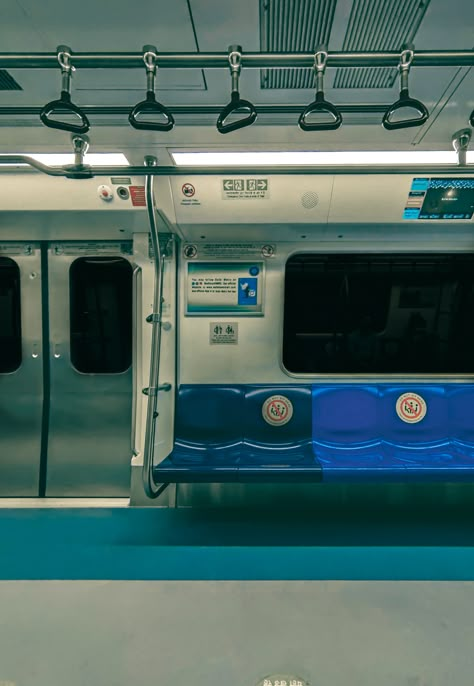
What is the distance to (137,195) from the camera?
9.73ft

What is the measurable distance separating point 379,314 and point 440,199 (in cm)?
97

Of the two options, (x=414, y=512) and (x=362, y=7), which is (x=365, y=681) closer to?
(x=362, y=7)

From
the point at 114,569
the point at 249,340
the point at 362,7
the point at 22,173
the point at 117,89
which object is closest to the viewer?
the point at 362,7

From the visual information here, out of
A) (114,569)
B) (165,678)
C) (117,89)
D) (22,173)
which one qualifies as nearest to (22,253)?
(22,173)

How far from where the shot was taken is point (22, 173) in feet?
9.62

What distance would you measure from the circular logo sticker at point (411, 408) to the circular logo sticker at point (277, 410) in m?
0.89

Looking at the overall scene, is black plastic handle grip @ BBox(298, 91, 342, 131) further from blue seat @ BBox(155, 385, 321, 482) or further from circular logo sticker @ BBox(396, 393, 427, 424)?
circular logo sticker @ BBox(396, 393, 427, 424)

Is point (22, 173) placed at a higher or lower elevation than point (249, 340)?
higher

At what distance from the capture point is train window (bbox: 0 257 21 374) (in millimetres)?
3674

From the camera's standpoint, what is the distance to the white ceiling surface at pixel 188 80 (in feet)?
5.01

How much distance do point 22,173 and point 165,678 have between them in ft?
10.1

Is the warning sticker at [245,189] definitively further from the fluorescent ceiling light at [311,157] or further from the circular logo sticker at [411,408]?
the circular logo sticker at [411,408]

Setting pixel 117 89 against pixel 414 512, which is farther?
pixel 414 512

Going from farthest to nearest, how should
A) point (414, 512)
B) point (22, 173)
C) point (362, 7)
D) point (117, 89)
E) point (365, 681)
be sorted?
point (414, 512) → point (22, 173) → point (117, 89) → point (362, 7) → point (365, 681)
